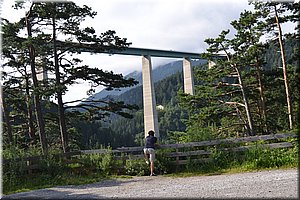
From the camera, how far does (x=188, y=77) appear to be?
125 feet

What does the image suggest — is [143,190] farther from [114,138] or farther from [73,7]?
[114,138]

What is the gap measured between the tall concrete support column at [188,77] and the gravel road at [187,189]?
2702 cm

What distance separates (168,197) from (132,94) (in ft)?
291

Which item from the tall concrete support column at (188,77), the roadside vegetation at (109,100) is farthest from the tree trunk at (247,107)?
the tall concrete support column at (188,77)

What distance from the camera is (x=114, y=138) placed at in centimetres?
5081

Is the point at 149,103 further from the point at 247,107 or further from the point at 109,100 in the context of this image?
the point at 109,100

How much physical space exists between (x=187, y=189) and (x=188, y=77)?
3162cm

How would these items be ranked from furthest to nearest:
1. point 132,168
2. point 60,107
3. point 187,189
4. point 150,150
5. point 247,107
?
point 247,107, point 60,107, point 132,168, point 150,150, point 187,189

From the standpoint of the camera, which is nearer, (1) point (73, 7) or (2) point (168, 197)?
(2) point (168, 197)

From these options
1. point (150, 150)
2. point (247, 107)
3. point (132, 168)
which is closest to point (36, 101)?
point (132, 168)

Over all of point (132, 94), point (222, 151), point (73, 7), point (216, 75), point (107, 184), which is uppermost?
point (132, 94)

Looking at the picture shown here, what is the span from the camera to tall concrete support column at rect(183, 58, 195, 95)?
36.2 meters

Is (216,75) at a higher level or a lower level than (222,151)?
higher

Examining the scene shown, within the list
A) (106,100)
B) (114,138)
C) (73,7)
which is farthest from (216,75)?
(114,138)
